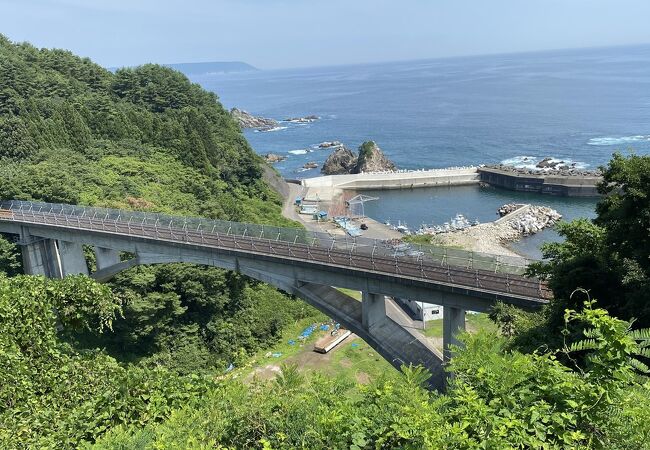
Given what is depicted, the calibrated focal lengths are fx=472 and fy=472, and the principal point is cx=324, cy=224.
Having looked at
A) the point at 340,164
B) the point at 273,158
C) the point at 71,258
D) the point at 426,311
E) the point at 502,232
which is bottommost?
the point at 502,232

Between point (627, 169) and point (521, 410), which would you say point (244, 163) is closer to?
point (627, 169)

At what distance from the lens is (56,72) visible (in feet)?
250

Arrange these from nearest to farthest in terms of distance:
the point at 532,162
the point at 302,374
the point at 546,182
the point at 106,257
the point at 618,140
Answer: the point at 302,374 → the point at 106,257 → the point at 546,182 → the point at 532,162 → the point at 618,140

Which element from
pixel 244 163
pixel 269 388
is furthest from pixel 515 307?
pixel 244 163

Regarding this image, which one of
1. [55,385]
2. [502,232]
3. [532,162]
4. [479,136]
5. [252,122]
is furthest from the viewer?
[252,122]

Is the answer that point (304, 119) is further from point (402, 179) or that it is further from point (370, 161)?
point (402, 179)

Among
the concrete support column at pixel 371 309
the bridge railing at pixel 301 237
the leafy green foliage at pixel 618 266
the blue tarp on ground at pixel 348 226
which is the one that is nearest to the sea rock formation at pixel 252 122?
the blue tarp on ground at pixel 348 226

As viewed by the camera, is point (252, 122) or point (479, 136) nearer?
point (479, 136)

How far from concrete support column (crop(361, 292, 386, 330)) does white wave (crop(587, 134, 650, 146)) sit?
3992 inches

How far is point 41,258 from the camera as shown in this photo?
40312mm

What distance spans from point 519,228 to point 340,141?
263 feet

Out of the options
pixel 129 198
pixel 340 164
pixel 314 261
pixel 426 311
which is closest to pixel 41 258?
pixel 129 198

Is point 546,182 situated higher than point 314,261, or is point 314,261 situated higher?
point 314,261

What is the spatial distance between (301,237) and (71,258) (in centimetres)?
2307
